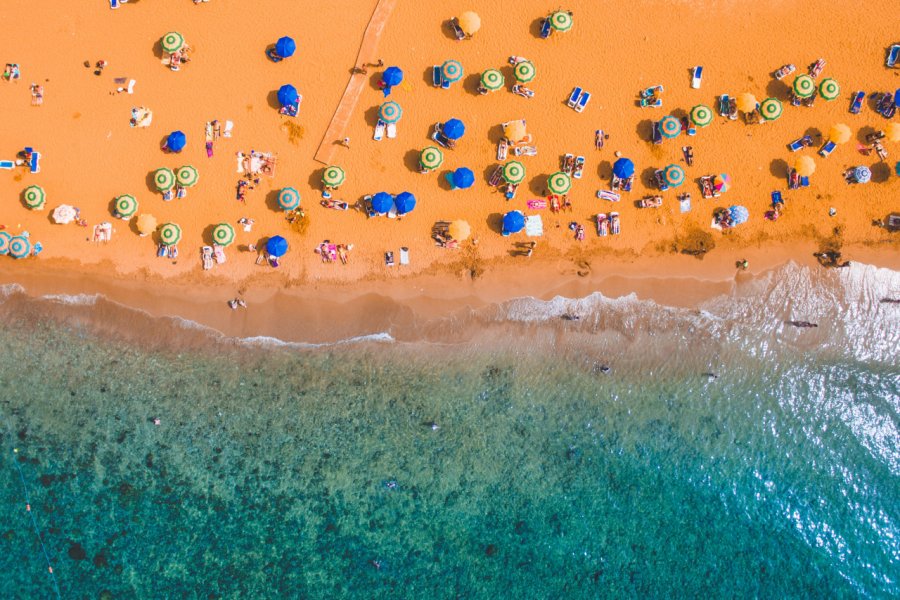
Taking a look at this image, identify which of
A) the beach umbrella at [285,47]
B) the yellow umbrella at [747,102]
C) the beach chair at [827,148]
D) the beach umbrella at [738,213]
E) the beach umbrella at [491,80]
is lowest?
the beach umbrella at [738,213]

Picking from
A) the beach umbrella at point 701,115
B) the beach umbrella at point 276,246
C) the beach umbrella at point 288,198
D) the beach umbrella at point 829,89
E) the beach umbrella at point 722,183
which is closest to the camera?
the beach umbrella at point 276,246

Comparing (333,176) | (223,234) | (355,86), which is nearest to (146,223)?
(223,234)

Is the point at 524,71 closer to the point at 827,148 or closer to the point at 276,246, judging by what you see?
the point at 276,246

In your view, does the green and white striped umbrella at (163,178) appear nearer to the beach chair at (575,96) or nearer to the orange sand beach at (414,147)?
the orange sand beach at (414,147)

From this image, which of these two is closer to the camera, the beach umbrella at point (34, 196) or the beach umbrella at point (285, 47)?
the beach umbrella at point (34, 196)

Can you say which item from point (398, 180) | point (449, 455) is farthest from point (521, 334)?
point (398, 180)

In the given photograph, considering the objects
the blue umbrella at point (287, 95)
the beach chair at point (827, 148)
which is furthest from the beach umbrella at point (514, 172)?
the beach chair at point (827, 148)

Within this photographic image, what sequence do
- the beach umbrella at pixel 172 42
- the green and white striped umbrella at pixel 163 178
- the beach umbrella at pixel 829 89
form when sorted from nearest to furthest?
1. the green and white striped umbrella at pixel 163 178
2. the beach umbrella at pixel 172 42
3. the beach umbrella at pixel 829 89

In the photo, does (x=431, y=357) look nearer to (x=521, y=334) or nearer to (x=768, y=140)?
(x=521, y=334)
